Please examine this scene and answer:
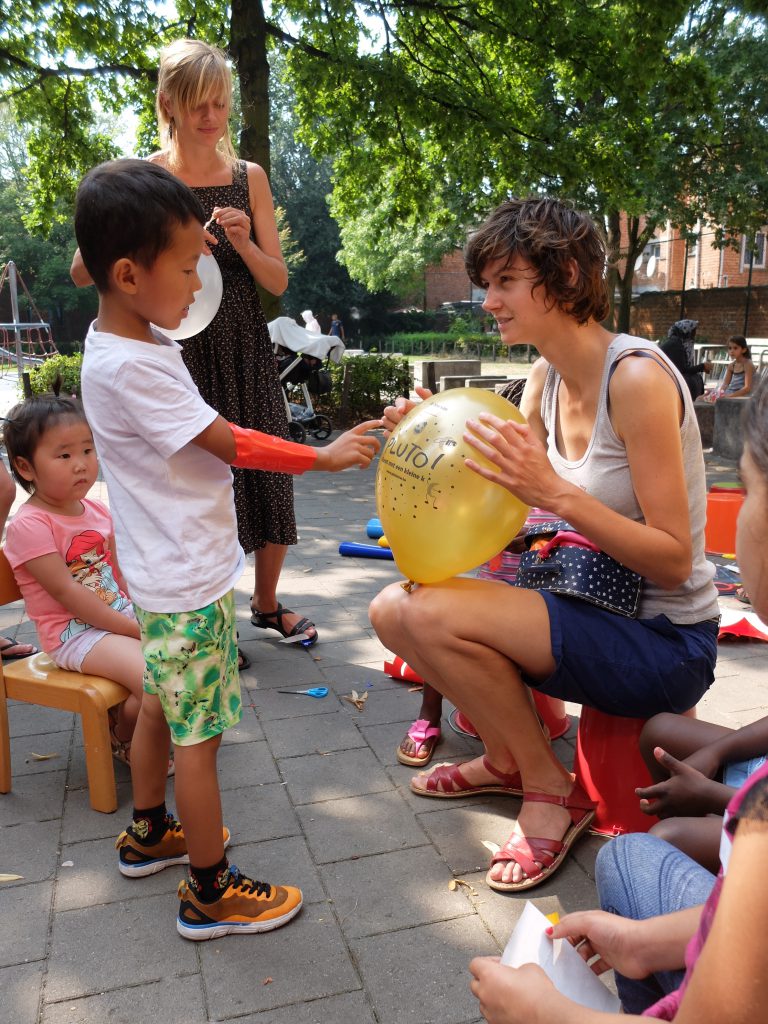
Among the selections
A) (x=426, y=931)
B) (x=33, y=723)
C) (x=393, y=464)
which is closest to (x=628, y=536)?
(x=393, y=464)

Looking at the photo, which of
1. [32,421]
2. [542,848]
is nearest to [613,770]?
[542,848]

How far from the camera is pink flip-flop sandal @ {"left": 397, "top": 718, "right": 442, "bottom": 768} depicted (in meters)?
2.81

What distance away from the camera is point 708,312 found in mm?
23688

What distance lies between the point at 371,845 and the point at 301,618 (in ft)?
5.30

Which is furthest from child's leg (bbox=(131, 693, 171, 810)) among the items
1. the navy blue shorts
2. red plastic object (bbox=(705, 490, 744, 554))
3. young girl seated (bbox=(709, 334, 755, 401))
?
young girl seated (bbox=(709, 334, 755, 401))

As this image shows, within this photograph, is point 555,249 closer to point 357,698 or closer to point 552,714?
point 552,714

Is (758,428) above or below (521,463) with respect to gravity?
above

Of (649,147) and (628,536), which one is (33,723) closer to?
(628,536)

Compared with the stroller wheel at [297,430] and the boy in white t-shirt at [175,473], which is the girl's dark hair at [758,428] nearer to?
the boy in white t-shirt at [175,473]

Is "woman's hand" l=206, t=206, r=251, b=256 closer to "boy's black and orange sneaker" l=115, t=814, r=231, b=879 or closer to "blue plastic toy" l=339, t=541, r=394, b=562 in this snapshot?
"boy's black and orange sneaker" l=115, t=814, r=231, b=879

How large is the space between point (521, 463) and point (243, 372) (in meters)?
1.78

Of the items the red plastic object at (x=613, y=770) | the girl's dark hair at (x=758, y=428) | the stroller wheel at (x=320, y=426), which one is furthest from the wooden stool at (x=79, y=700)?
the stroller wheel at (x=320, y=426)

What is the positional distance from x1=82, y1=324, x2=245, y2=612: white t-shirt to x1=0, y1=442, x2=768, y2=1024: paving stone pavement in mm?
808

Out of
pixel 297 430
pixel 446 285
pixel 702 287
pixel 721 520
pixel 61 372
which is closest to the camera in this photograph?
pixel 721 520
